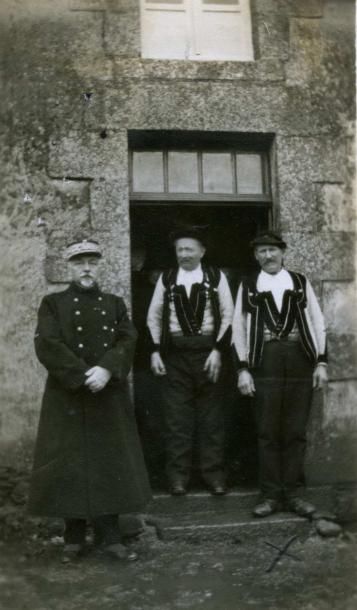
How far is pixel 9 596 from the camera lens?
3.75 m

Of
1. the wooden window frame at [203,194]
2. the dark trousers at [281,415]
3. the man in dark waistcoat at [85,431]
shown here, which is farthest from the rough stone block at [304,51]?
the man in dark waistcoat at [85,431]

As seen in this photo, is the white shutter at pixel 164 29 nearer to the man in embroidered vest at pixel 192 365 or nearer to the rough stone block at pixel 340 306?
the man in embroidered vest at pixel 192 365

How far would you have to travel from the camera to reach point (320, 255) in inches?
214

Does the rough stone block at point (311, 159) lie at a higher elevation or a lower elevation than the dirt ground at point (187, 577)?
higher

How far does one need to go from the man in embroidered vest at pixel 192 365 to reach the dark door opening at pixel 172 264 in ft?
1.13

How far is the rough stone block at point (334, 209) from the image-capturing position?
18.0 feet

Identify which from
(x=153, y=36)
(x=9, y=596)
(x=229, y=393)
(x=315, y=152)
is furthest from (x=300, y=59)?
(x=9, y=596)

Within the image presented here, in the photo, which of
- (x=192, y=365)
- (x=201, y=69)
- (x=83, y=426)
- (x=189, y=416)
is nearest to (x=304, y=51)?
(x=201, y=69)

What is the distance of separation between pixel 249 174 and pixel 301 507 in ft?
8.31

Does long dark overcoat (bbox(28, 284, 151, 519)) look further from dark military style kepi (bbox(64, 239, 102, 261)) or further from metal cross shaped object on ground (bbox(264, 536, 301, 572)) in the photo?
metal cross shaped object on ground (bbox(264, 536, 301, 572))

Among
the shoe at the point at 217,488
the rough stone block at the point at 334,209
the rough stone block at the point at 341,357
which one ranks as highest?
the rough stone block at the point at 334,209

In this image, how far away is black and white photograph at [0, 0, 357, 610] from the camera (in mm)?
4387

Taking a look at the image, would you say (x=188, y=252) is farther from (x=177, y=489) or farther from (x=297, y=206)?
(x=177, y=489)

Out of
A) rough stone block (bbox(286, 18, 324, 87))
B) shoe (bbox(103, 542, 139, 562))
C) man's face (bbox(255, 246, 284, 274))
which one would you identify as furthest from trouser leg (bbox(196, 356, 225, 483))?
rough stone block (bbox(286, 18, 324, 87))
